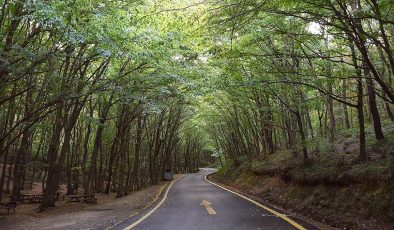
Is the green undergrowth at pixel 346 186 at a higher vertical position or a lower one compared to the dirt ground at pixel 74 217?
higher

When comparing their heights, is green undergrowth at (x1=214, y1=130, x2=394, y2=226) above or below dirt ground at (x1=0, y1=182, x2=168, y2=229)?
above

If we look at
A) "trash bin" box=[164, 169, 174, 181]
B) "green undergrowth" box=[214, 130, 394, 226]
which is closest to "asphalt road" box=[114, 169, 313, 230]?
"green undergrowth" box=[214, 130, 394, 226]

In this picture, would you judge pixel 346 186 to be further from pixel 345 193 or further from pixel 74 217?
pixel 74 217

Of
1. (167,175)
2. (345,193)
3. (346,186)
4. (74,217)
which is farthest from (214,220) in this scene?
(167,175)

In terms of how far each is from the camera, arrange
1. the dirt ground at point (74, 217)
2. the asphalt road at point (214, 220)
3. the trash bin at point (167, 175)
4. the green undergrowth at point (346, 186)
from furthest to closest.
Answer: the trash bin at point (167, 175)
the dirt ground at point (74, 217)
the asphalt road at point (214, 220)
the green undergrowth at point (346, 186)

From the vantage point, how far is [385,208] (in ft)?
22.6

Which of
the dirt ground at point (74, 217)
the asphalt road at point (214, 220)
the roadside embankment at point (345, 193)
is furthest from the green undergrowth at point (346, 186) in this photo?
the dirt ground at point (74, 217)

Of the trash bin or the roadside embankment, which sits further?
the trash bin

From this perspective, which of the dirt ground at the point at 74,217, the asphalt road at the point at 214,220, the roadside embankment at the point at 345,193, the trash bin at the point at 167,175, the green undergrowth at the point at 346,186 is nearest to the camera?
the roadside embankment at the point at 345,193

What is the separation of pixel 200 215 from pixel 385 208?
4.87 m

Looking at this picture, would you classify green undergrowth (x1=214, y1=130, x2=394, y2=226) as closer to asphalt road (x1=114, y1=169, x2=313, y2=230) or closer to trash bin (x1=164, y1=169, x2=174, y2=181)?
asphalt road (x1=114, y1=169, x2=313, y2=230)

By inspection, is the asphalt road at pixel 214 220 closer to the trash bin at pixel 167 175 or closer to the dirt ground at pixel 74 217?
the dirt ground at pixel 74 217

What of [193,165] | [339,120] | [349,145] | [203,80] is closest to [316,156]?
[349,145]

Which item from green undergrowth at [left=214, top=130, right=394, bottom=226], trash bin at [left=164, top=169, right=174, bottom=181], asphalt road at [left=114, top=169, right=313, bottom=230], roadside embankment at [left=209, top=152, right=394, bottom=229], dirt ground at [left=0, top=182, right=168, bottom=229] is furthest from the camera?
trash bin at [left=164, top=169, right=174, bottom=181]
